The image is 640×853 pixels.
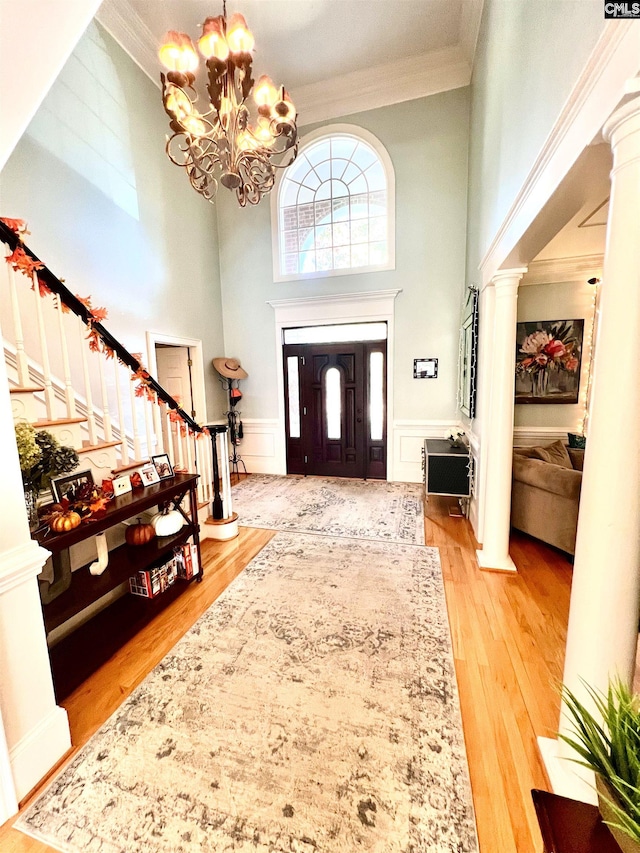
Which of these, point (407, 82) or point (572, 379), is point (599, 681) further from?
point (407, 82)

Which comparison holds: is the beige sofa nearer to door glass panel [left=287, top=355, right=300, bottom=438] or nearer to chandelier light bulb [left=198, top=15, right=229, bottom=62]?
door glass panel [left=287, top=355, right=300, bottom=438]

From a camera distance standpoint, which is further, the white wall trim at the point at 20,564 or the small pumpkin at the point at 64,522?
the small pumpkin at the point at 64,522

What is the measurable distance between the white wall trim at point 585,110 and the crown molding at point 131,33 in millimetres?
4554

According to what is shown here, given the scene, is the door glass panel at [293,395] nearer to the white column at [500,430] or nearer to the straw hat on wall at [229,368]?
the straw hat on wall at [229,368]

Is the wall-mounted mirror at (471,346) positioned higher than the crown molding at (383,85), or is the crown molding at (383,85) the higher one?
the crown molding at (383,85)

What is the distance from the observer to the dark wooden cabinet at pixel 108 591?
5.72 ft

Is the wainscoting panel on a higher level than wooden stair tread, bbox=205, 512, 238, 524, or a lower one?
higher

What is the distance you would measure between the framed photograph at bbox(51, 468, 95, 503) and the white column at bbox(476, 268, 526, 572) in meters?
2.78

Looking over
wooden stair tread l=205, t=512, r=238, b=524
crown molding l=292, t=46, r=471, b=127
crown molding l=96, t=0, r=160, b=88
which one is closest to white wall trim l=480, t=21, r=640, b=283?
wooden stair tread l=205, t=512, r=238, b=524

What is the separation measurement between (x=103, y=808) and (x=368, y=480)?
172 inches

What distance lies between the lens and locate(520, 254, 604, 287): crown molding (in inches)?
145

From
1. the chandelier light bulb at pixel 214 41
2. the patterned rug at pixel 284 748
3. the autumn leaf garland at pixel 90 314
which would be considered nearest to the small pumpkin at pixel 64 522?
the patterned rug at pixel 284 748

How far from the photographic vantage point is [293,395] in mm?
5617

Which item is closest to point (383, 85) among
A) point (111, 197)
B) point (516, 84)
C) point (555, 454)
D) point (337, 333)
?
point (337, 333)
